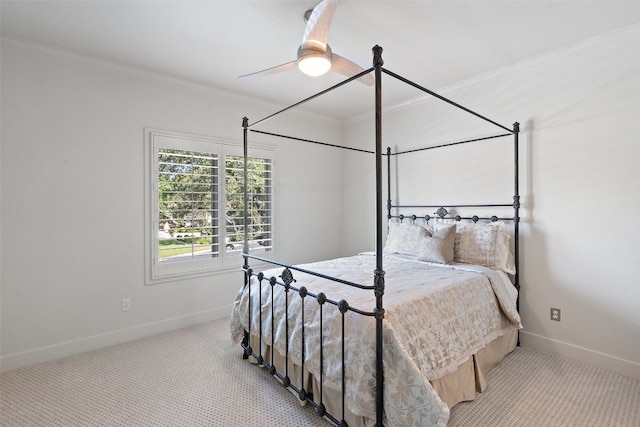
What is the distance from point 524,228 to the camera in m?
2.96

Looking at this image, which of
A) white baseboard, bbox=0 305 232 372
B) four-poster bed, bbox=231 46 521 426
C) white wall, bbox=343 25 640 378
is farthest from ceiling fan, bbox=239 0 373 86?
white baseboard, bbox=0 305 232 372

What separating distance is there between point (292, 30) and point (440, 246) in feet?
7.29

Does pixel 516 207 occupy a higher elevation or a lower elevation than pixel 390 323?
higher

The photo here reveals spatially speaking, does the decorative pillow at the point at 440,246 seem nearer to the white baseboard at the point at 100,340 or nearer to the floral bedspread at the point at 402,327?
→ the floral bedspread at the point at 402,327

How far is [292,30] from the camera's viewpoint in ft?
7.86

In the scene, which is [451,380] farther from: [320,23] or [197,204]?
[197,204]

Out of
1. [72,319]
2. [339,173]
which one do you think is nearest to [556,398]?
[339,173]

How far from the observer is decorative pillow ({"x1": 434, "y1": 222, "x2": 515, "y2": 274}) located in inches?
111

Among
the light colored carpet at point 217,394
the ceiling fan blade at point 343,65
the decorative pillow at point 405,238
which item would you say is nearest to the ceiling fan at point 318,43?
the ceiling fan blade at point 343,65

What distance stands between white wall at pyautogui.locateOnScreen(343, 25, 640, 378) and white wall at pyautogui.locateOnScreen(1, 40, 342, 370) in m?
2.60

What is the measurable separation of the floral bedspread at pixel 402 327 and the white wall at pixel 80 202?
128 cm

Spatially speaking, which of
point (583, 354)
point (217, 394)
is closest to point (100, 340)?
point (217, 394)

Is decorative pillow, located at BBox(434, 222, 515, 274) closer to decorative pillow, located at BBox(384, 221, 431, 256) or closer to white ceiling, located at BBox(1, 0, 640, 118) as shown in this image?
decorative pillow, located at BBox(384, 221, 431, 256)

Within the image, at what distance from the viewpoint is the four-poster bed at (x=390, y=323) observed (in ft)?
5.16
